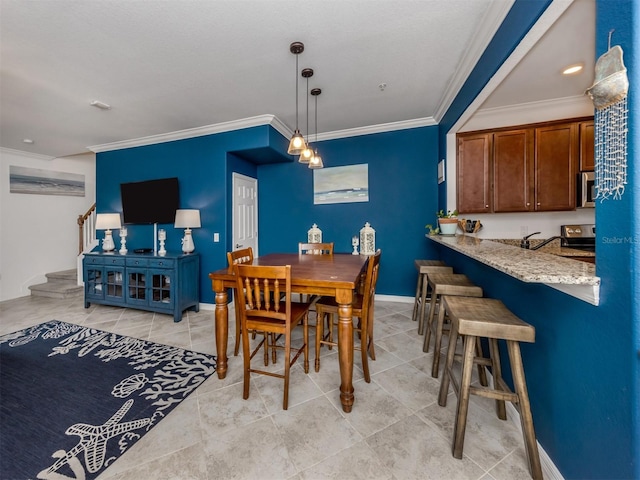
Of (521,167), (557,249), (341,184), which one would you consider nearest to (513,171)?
(521,167)

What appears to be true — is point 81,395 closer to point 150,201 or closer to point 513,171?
point 150,201

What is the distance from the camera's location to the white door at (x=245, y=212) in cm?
398

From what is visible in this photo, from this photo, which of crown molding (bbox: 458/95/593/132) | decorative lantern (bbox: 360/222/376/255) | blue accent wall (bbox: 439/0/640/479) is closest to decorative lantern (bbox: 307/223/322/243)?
decorative lantern (bbox: 360/222/376/255)

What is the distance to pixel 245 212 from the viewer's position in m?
4.24

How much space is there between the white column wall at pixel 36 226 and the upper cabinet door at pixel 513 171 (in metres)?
7.43

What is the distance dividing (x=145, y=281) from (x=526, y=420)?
4.13 metres

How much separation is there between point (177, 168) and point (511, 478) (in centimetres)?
485

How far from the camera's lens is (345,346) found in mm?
1707

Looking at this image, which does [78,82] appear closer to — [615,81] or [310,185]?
[310,185]

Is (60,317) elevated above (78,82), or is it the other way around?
(78,82)

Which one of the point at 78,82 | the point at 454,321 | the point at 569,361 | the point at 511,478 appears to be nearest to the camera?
the point at 569,361

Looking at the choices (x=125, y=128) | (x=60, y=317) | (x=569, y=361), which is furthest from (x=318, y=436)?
(x=125, y=128)

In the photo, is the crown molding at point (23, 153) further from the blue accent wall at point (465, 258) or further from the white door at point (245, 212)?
the white door at point (245, 212)

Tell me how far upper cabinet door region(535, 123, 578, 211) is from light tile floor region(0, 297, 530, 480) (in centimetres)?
251
